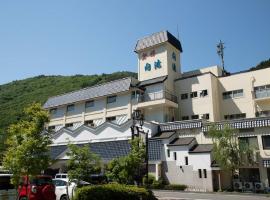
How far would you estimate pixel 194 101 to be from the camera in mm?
38688

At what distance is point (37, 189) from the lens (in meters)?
15.0

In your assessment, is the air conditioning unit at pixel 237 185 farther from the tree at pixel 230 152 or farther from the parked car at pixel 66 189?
Answer: the parked car at pixel 66 189

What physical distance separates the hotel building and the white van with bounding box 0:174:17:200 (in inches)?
399

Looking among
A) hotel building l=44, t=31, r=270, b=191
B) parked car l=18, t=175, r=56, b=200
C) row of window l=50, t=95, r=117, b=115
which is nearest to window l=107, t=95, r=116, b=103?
row of window l=50, t=95, r=117, b=115

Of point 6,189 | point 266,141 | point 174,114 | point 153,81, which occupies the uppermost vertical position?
point 153,81

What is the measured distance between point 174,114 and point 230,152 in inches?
538

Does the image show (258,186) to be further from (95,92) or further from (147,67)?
(95,92)

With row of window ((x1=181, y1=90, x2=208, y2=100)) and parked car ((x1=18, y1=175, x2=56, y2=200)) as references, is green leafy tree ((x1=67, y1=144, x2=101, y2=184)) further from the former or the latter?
row of window ((x1=181, y1=90, x2=208, y2=100))

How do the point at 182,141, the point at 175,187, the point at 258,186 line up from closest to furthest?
the point at 258,186, the point at 175,187, the point at 182,141

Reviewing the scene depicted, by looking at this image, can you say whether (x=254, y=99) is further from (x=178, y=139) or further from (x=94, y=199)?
(x=94, y=199)

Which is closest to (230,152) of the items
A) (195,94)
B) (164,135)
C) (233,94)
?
(164,135)

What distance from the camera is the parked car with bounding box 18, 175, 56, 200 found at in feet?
48.9

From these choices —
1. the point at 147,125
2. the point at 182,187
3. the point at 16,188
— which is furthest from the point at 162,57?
the point at 16,188

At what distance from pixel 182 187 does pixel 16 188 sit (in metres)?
17.2
